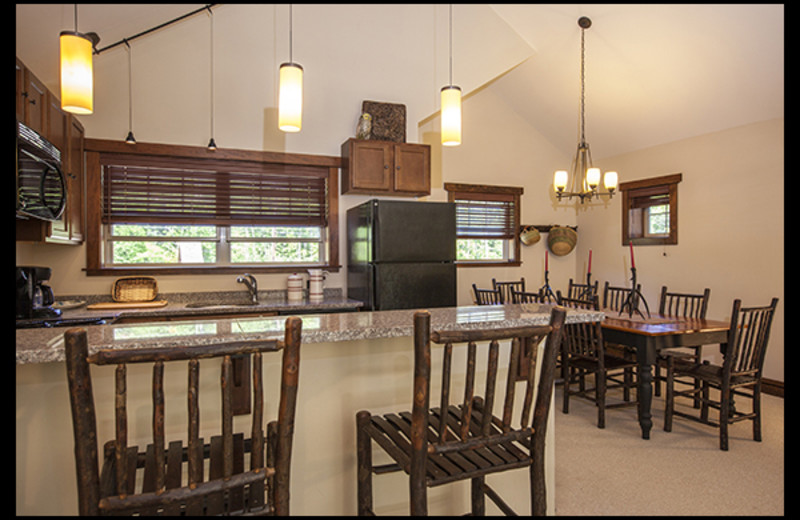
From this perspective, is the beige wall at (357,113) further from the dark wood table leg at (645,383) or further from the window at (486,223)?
the dark wood table leg at (645,383)

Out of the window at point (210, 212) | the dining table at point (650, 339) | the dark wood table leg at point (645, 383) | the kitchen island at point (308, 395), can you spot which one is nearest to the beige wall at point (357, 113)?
the window at point (210, 212)

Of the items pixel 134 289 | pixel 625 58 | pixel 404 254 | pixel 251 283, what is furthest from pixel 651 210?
pixel 134 289

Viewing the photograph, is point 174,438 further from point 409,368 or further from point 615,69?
point 615,69

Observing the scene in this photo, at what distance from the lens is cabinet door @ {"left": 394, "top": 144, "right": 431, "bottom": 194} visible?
428 centimetres

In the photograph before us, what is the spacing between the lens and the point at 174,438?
1528mm

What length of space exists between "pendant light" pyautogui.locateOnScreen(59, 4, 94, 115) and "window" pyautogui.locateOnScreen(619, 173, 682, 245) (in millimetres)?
4963

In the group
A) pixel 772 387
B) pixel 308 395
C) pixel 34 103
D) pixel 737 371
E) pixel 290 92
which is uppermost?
pixel 34 103

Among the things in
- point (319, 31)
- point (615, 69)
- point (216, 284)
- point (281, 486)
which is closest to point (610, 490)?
point (281, 486)

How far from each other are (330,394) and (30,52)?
123 inches

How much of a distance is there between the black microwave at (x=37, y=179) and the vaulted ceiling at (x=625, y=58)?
34.7 inches

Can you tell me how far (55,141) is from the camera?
315 cm

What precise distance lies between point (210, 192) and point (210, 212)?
0.18 meters

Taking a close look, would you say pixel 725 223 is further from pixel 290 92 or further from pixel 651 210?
pixel 290 92

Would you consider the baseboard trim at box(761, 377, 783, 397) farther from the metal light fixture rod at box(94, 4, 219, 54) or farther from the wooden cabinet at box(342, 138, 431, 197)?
the metal light fixture rod at box(94, 4, 219, 54)
